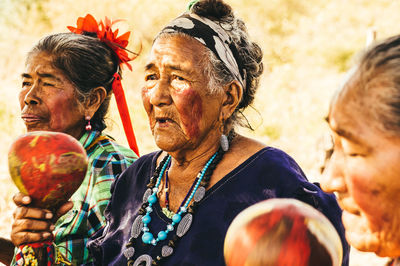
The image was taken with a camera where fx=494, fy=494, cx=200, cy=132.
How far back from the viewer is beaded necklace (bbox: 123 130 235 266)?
6.89 feet

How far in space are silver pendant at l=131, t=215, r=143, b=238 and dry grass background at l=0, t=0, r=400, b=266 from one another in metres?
5.31

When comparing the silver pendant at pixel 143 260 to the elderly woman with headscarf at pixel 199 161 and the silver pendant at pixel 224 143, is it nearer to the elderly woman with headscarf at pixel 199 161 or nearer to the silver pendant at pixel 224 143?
the elderly woman with headscarf at pixel 199 161

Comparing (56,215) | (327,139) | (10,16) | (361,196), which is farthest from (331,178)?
(10,16)

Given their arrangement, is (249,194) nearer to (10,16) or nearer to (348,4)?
(348,4)

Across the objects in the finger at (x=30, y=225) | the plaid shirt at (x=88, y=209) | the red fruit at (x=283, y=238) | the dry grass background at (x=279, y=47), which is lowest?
the dry grass background at (x=279, y=47)

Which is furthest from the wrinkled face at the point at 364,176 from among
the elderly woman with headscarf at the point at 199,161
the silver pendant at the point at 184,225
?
the silver pendant at the point at 184,225

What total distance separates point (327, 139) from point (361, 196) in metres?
7.08

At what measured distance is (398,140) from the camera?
3.49 ft

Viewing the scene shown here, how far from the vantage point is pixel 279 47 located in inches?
457

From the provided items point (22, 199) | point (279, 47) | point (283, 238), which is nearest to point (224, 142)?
point (22, 199)

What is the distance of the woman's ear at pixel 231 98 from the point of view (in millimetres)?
2318

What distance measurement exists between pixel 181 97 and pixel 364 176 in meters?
1.18

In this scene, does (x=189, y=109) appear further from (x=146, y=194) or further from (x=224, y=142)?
(x=146, y=194)

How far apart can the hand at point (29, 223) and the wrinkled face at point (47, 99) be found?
36.3 inches
